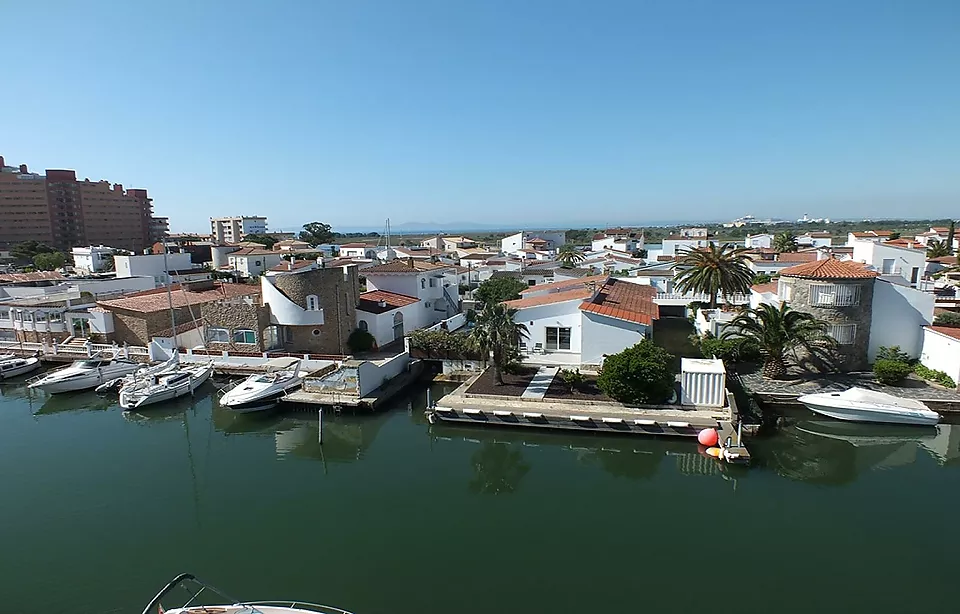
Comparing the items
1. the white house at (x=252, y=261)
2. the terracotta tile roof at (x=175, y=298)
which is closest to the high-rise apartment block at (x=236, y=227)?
the white house at (x=252, y=261)

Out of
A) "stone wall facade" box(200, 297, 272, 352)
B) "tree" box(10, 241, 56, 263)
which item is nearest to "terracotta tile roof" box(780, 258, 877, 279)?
"stone wall facade" box(200, 297, 272, 352)

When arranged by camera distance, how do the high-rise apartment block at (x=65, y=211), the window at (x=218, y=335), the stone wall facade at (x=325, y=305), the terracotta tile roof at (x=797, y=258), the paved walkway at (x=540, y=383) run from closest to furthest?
the paved walkway at (x=540, y=383) → the stone wall facade at (x=325, y=305) → the window at (x=218, y=335) → the terracotta tile roof at (x=797, y=258) → the high-rise apartment block at (x=65, y=211)

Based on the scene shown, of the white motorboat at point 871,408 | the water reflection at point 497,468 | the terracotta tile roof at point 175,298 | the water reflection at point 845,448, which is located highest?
the terracotta tile roof at point 175,298

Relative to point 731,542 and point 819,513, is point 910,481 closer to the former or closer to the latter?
point 819,513

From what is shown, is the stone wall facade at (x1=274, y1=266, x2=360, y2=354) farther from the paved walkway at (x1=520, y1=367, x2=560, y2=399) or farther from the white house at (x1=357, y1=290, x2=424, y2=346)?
the paved walkway at (x1=520, y1=367, x2=560, y2=399)

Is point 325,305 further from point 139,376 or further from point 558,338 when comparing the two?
point 558,338

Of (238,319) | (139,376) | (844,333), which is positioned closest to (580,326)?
(844,333)

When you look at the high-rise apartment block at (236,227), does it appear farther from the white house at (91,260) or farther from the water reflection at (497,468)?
the water reflection at (497,468)

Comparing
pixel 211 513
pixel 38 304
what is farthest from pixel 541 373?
pixel 38 304
